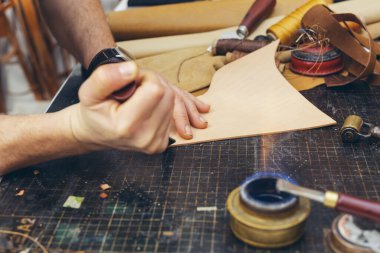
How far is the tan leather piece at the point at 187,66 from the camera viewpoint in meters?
1.88

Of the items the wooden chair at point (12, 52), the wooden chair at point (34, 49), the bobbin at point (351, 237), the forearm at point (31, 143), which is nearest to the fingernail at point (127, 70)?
the forearm at point (31, 143)

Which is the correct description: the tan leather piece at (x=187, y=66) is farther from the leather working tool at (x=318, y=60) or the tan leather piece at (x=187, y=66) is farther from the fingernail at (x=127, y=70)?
the fingernail at (x=127, y=70)

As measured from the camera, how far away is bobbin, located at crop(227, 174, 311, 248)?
1.01 metres

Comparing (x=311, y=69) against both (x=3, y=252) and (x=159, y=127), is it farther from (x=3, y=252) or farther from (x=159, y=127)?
(x=3, y=252)

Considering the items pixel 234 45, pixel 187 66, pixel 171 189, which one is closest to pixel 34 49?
pixel 187 66

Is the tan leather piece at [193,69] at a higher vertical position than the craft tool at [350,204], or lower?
lower

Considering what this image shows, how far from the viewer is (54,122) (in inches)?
51.7

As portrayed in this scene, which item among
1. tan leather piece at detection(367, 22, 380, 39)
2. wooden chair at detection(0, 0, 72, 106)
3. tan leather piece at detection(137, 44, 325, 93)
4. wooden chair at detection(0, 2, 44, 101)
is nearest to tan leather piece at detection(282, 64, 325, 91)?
tan leather piece at detection(137, 44, 325, 93)

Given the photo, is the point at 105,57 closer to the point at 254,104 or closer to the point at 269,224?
the point at 254,104

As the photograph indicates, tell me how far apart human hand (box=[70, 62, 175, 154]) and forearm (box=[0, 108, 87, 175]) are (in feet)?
0.40

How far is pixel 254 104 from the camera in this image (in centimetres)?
163

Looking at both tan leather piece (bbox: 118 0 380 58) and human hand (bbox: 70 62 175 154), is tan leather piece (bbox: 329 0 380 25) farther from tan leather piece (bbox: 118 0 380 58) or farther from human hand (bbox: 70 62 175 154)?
human hand (bbox: 70 62 175 154)

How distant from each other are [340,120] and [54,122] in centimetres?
93

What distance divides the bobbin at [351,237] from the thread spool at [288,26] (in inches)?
42.9
